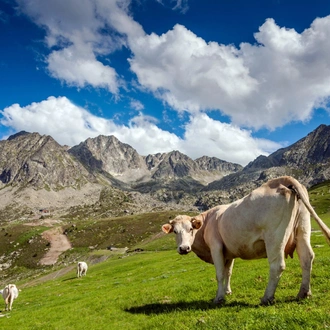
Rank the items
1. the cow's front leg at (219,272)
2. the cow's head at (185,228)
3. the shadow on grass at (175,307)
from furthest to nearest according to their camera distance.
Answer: the cow's head at (185,228) < the cow's front leg at (219,272) < the shadow on grass at (175,307)

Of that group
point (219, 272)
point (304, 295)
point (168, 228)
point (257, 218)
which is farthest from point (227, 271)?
point (257, 218)

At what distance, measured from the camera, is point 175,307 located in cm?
1223

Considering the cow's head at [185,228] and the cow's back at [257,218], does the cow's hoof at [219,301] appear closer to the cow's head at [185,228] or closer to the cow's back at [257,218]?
the cow's back at [257,218]

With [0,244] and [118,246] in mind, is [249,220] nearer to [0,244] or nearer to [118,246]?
[118,246]

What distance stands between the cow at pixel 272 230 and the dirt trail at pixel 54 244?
10462cm

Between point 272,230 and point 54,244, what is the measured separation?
429 feet

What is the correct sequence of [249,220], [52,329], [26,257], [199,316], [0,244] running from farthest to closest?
[0,244]
[26,257]
[52,329]
[249,220]
[199,316]

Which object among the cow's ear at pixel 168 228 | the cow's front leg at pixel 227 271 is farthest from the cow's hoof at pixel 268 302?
the cow's ear at pixel 168 228

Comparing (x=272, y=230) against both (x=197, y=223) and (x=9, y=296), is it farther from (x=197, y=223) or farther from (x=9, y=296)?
(x=9, y=296)

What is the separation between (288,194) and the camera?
32.4ft

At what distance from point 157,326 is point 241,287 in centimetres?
565

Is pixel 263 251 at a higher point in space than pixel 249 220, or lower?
lower

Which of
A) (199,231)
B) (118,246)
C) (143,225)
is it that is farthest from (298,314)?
(143,225)

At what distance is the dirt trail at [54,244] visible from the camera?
105963mm
